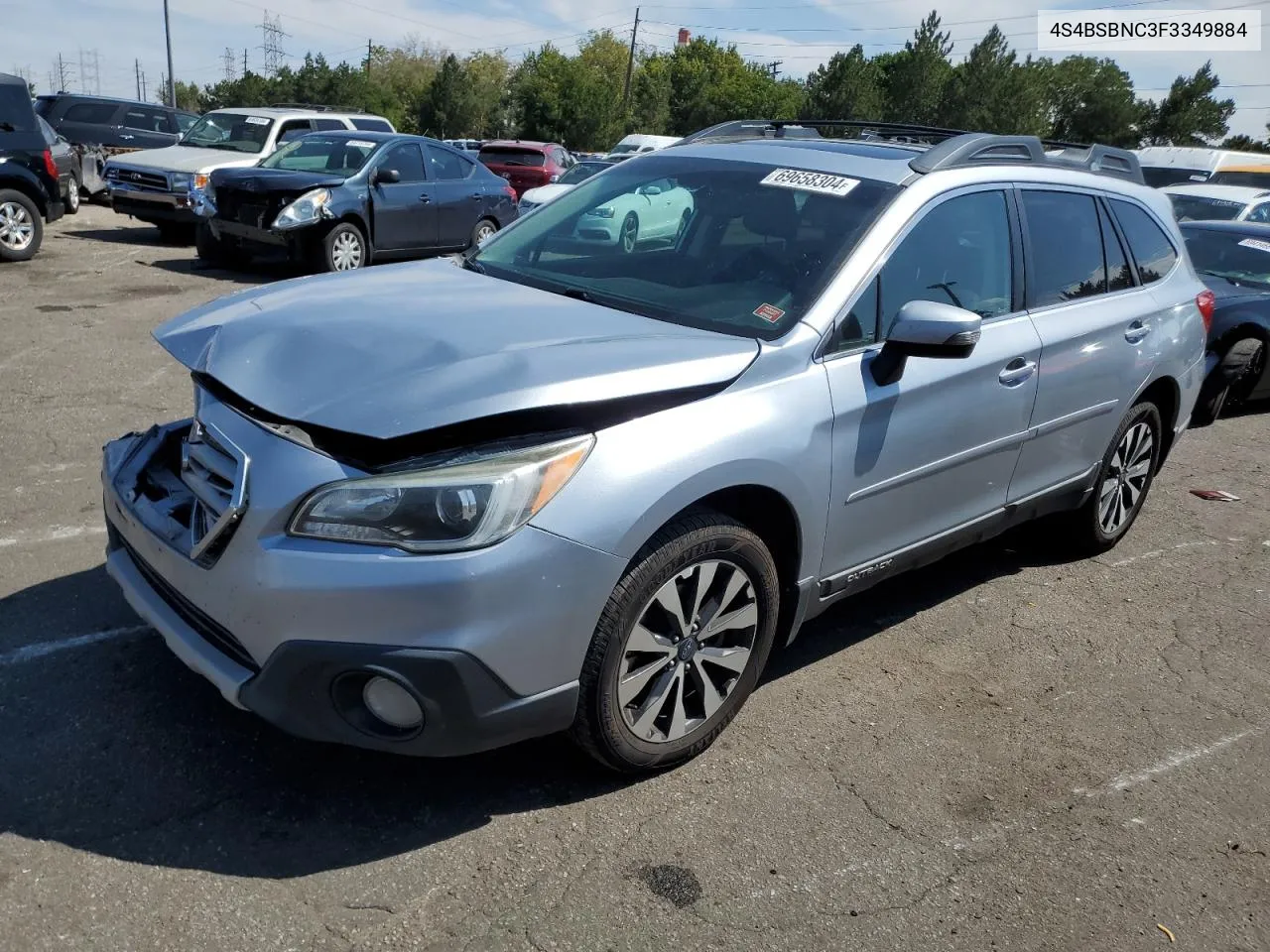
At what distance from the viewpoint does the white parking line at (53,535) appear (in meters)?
4.40

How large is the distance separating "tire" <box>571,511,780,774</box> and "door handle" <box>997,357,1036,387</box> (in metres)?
1.33

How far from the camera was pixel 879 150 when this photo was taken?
13.5 ft

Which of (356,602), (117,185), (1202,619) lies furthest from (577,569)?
(117,185)

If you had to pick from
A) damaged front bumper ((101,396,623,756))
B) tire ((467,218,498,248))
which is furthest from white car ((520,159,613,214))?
damaged front bumper ((101,396,623,756))

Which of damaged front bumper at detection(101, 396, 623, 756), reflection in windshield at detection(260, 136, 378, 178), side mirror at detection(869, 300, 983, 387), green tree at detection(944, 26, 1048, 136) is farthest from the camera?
green tree at detection(944, 26, 1048, 136)

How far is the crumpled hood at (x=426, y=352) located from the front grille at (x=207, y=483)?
0.55 feet

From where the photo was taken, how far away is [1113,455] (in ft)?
16.4

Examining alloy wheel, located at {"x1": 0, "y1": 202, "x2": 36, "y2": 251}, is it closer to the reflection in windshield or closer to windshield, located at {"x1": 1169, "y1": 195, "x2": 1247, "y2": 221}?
the reflection in windshield

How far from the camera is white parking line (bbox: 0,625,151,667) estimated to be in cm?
353

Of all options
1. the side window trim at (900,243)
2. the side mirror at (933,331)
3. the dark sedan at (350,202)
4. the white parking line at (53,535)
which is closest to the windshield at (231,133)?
the dark sedan at (350,202)

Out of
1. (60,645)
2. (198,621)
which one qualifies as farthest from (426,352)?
(60,645)

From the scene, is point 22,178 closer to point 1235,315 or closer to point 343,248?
point 343,248

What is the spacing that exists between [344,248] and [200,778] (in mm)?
9381

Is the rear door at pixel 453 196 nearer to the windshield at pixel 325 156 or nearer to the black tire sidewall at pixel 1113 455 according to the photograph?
the windshield at pixel 325 156
